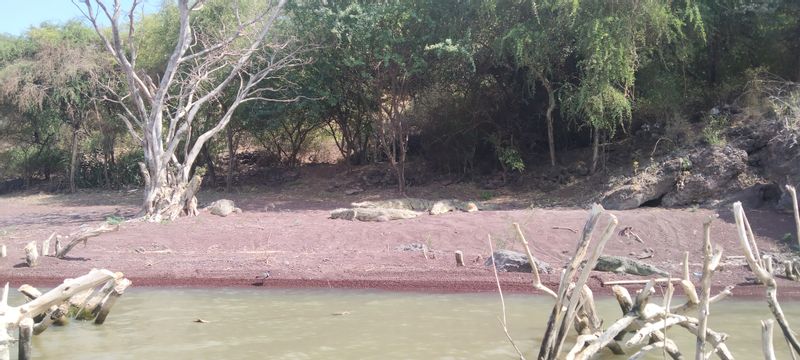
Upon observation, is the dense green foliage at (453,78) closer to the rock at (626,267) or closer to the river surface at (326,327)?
the rock at (626,267)

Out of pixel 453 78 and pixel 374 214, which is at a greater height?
pixel 453 78

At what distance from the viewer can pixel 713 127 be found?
15742mm

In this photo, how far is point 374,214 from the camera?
1440 centimetres

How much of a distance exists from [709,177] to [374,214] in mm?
6761

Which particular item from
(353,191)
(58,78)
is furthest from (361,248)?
(58,78)

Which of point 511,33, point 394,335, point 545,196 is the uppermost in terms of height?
point 511,33

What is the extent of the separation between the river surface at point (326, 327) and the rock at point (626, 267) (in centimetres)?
96

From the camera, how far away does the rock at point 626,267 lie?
10.5m

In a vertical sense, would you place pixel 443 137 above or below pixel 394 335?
above

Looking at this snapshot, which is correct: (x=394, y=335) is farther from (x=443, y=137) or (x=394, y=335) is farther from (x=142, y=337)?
(x=443, y=137)

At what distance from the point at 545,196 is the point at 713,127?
4.10 metres

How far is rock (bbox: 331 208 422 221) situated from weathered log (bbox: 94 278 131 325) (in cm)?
641

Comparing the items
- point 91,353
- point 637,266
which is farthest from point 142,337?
point 637,266

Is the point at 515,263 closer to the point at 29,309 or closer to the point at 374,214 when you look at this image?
the point at 374,214
